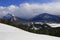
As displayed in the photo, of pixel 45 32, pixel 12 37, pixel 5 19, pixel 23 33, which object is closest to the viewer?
pixel 12 37

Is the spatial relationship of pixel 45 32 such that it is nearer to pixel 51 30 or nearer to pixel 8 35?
pixel 51 30

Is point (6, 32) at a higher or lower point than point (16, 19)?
lower

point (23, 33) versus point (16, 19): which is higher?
point (16, 19)

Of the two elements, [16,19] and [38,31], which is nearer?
[38,31]

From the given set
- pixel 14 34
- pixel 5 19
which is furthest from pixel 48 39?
pixel 5 19

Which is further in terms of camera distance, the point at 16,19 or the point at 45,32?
the point at 16,19

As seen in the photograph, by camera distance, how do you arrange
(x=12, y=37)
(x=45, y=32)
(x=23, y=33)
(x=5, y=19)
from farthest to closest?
(x=5, y=19) < (x=45, y=32) < (x=23, y=33) < (x=12, y=37)

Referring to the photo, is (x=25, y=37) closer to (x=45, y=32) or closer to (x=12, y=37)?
(x=12, y=37)

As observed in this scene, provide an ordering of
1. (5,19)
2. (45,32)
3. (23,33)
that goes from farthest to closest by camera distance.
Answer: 1. (5,19)
2. (45,32)
3. (23,33)

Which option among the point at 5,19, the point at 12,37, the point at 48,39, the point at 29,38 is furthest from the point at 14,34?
the point at 5,19
